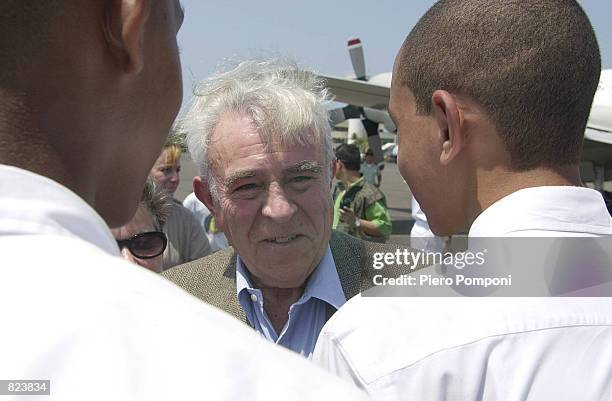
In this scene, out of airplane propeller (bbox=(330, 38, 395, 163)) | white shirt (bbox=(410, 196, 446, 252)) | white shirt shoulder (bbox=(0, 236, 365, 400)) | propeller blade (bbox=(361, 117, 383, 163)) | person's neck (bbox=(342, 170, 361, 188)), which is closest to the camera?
white shirt shoulder (bbox=(0, 236, 365, 400))

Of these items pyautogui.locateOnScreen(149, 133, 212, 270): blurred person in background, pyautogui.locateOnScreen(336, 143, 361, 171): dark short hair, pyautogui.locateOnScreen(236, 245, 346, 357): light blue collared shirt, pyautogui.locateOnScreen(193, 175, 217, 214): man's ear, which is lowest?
pyautogui.locateOnScreen(336, 143, 361, 171): dark short hair

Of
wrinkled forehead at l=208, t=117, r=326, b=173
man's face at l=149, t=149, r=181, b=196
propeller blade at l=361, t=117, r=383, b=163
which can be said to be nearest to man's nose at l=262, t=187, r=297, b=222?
wrinkled forehead at l=208, t=117, r=326, b=173

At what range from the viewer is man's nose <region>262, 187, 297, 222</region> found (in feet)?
8.64

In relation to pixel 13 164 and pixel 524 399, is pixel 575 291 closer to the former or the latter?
pixel 524 399

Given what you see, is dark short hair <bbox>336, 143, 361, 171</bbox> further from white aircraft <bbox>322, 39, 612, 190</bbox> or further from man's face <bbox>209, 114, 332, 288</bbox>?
white aircraft <bbox>322, 39, 612, 190</bbox>

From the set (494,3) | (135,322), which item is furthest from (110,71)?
(494,3)

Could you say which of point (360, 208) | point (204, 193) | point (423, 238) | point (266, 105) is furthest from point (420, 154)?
point (360, 208)

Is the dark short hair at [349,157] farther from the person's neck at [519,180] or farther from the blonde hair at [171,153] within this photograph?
the person's neck at [519,180]

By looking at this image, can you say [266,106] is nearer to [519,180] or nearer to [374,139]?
[519,180]

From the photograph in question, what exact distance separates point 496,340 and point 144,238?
2.32 m

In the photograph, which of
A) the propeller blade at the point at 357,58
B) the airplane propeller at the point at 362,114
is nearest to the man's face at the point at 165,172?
the airplane propeller at the point at 362,114

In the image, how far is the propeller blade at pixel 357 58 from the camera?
22094 millimetres

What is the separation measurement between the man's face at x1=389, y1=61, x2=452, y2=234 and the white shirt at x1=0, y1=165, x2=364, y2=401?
1124mm

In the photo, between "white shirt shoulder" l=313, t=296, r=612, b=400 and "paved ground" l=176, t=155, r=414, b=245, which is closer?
"white shirt shoulder" l=313, t=296, r=612, b=400
